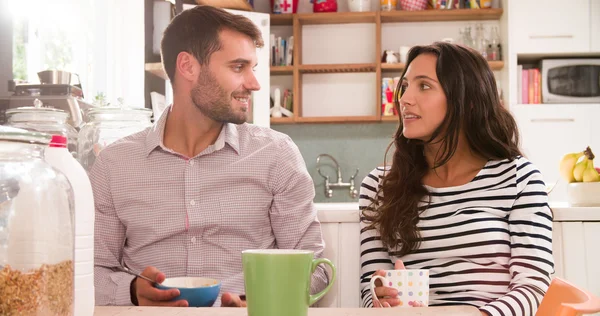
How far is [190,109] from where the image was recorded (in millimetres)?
1754

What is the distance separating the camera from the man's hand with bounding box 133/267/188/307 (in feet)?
3.55

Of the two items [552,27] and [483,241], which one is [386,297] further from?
[552,27]

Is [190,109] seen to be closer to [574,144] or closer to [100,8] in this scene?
[100,8]

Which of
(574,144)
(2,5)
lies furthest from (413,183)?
(574,144)

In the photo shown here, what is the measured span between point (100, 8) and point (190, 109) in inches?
66.7

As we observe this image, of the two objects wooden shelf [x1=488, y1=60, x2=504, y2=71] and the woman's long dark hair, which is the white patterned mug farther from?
wooden shelf [x1=488, y1=60, x2=504, y2=71]

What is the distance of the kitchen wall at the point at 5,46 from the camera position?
191cm

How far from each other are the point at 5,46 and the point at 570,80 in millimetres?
3575

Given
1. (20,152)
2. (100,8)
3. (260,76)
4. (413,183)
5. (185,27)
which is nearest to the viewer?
(20,152)

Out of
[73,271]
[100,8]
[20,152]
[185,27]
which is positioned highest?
[100,8]

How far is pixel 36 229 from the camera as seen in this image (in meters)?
0.75

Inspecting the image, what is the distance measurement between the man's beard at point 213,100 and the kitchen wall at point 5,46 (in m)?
0.58

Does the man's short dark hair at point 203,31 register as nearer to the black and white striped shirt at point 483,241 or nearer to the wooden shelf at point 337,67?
the black and white striped shirt at point 483,241

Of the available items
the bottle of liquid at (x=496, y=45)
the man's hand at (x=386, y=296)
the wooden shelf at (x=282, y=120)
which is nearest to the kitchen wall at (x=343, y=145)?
the wooden shelf at (x=282, y=120)
